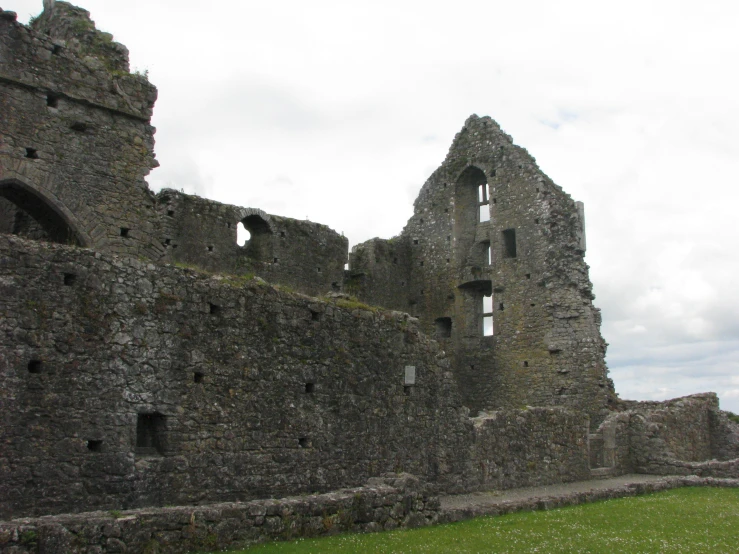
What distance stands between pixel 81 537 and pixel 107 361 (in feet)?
10.0

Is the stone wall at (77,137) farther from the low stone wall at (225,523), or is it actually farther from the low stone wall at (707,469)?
the low stone wall at (707,469)

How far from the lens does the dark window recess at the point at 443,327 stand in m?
27.5

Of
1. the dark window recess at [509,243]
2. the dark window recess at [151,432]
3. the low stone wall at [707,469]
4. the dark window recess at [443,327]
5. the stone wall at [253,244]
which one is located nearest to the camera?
the dark window recess at [151,432]

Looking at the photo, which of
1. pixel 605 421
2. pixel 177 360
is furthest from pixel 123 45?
pixel 605 421

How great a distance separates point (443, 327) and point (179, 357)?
17910mm

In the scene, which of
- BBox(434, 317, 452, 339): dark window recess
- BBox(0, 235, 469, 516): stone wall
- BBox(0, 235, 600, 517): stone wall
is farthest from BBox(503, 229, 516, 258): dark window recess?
BBox(0, 235, 469, 516): stone wall

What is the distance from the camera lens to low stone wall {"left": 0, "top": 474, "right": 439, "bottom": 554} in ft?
22.9

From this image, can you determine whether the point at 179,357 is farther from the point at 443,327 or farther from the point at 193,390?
the point at 443,327

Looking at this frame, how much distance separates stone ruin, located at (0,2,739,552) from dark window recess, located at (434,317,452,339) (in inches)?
230

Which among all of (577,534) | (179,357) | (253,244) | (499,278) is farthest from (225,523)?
(499,278)

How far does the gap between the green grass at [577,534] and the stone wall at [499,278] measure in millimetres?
10519

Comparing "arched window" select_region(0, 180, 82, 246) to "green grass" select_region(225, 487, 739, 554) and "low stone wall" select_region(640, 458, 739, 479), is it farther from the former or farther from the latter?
"low stone wall" select_region(640, 458, 739, 479)

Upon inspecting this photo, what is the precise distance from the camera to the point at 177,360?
10.5 metres

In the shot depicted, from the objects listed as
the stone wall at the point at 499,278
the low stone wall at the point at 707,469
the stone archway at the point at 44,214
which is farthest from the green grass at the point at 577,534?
the stone wall at the point at 499,278
